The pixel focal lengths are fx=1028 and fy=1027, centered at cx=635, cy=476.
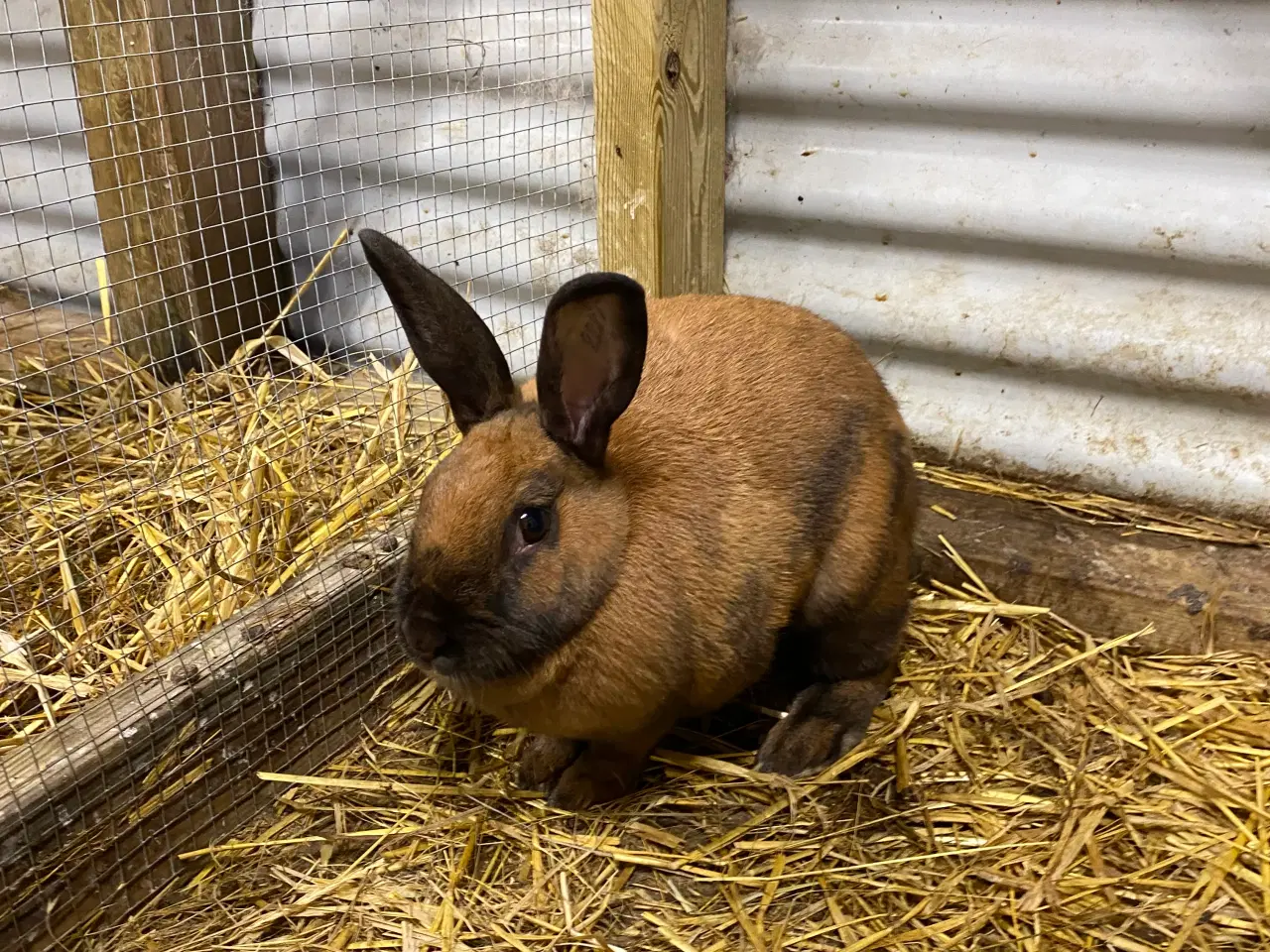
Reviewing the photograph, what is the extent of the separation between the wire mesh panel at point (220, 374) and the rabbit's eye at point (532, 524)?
78 cm

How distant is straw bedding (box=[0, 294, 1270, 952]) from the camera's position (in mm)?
1937

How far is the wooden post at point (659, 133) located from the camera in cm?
257

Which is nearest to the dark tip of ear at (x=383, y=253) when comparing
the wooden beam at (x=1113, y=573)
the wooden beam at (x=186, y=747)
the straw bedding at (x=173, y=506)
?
the straw bedding at (x=173, y=506)

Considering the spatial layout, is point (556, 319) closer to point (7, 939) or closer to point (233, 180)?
point (7, 939)

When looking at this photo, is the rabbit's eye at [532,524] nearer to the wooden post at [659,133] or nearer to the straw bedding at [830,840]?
the straw bedding at [830,840]

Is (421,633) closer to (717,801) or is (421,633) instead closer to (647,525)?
(647,525)

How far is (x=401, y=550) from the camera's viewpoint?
8.45 ft

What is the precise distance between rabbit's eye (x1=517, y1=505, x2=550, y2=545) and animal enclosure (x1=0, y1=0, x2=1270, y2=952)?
72cm

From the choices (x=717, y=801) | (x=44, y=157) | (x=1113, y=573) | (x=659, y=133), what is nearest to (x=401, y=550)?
(x=717, y=801)

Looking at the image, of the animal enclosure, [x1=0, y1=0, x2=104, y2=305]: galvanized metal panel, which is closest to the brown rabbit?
the animal enclosure

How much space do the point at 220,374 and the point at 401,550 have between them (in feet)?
3.09

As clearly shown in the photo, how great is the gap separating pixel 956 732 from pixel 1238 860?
23.0 inches

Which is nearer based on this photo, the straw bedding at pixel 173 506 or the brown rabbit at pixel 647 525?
the brown rabbit at pixel 647 525

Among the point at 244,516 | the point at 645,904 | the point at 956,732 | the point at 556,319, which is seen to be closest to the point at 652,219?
the point at 556,319
